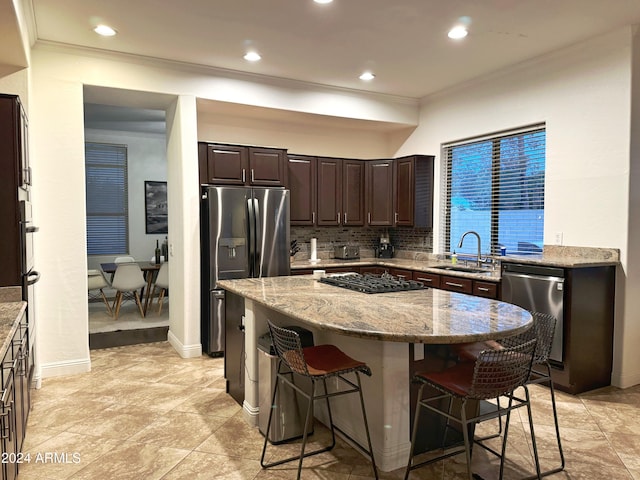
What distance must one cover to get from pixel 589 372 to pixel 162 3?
4259 millimetres

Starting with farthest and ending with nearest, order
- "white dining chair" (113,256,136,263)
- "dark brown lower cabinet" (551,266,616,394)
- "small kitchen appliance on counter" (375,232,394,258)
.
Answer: "white dining chair" (113,256,136,263), "small kitchen appliance on counter" (375,232,394,258), "dark brown lower cabinet" (551,266,616,394)

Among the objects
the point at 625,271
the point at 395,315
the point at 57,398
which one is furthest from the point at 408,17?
the point at 57,398

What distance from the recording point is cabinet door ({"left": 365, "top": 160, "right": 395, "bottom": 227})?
5.80 m

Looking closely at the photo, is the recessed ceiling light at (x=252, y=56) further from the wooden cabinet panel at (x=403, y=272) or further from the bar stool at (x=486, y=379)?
the bar stool at (x=486, y=379)

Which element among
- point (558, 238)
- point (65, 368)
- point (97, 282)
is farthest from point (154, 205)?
point (558, 238)

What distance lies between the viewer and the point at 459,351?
8.25ft

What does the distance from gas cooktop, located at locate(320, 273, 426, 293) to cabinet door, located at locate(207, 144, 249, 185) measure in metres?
1.90

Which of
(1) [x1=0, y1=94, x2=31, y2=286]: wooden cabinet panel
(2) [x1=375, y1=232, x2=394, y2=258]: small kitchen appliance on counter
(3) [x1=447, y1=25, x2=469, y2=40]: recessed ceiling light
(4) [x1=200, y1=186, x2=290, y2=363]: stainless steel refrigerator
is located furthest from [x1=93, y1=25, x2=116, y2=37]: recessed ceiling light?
(2) [x1=375, y1=232, x2=394, y2=258]: small kitchen appliance on counter

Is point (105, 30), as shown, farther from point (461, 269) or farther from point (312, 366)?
point (461, 269)

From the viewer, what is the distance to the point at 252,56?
13.8 feet

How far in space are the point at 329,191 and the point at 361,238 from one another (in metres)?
0.96

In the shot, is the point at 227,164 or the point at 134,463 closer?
the point at 134,463

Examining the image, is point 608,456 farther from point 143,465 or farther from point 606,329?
point 143,465

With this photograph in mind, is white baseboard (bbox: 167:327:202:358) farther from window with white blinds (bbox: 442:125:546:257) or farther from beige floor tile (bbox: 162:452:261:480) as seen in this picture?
window with white blinds (bbox: 442:125:546:257)
